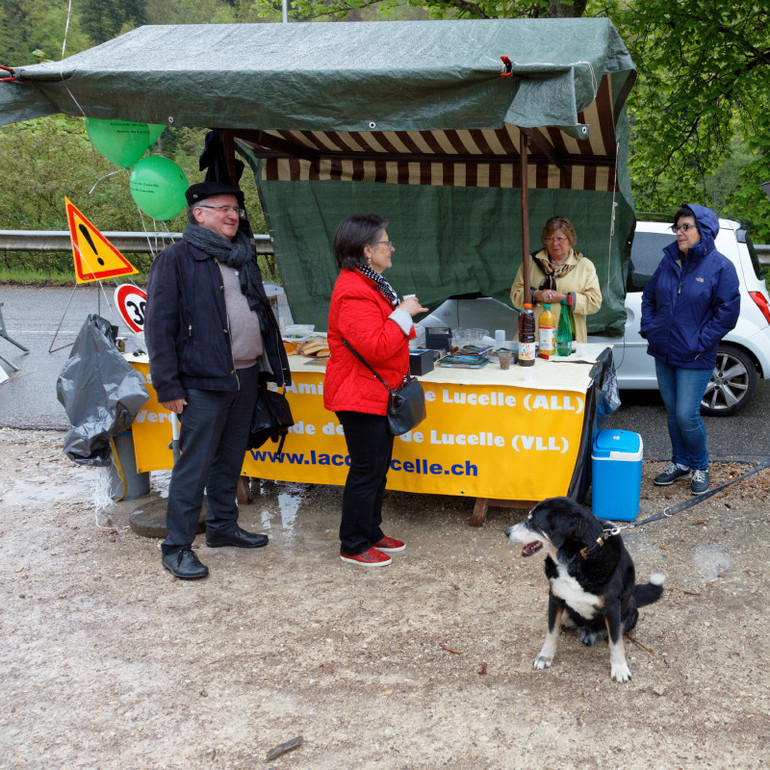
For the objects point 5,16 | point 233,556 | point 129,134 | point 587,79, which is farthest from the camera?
point 5,16

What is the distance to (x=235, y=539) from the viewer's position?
14.2 feet

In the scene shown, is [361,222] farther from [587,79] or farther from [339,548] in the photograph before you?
[339,548]

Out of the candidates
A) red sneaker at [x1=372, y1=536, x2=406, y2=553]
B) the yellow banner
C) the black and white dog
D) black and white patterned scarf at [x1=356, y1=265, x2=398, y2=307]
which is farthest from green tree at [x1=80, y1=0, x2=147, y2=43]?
the black and white dog

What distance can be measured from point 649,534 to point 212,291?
9.52 ft

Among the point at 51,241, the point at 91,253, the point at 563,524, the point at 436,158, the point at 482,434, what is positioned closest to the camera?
the point at 563,524

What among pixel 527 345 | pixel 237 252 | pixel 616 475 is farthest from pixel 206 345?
pixel 616 475

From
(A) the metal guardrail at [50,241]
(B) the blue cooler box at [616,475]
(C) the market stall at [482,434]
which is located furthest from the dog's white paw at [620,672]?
(A) the metal guardrail at [50,241]

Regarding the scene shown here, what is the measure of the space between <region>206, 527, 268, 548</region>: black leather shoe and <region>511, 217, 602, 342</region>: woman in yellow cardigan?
2.53 m

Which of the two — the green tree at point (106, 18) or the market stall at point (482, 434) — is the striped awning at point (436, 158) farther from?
the green tree at point (106, 18)

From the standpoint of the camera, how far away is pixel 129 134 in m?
4.62

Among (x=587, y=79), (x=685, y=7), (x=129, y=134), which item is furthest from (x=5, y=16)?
(x=587, y=79)

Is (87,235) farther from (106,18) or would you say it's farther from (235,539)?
(106,18)

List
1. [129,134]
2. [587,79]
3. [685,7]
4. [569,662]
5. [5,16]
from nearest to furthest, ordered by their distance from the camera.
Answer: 1. [569,662]
2. [587,79]
3. [129,134]
4. [685,7]
5. [5,16]

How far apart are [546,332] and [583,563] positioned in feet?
7.33
